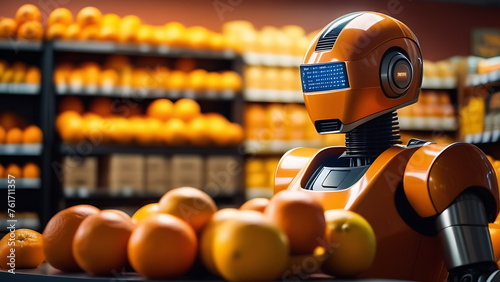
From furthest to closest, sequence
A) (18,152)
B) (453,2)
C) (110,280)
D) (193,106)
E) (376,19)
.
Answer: (453,2) → (193,106) → (18,152) → (376,19) → (110,280)

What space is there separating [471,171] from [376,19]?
525 millimetres

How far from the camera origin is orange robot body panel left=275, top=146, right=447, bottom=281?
1603 millimetres

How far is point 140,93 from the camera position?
17.9 ft

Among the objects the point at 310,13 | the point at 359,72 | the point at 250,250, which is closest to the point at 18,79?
the point at 310,13

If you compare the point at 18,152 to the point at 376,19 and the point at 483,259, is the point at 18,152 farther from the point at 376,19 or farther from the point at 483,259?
the point at 483,259

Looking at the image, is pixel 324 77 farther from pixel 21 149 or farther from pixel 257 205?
pixel 21 149

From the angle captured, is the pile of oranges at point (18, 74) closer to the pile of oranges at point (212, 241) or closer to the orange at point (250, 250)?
the pile of oranges at point (212, 241)

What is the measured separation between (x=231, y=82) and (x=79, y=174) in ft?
5.36

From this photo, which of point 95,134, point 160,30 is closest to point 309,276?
point 95,134

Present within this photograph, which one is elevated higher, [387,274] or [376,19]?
[376,19]

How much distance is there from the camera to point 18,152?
5160 millimetres

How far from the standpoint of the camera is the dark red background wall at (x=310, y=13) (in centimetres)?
646

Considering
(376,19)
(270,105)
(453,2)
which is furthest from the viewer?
(453,2)

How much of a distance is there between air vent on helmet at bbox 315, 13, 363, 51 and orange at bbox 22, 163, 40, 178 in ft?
13.2
